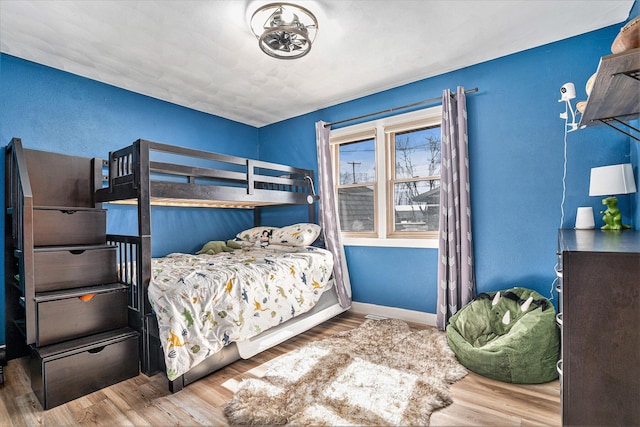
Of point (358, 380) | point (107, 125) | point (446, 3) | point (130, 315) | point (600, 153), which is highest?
point (446, 3)

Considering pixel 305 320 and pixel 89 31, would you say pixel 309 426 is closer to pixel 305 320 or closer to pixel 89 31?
pixel 305 320

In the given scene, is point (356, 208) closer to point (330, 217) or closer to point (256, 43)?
point (330, 217)

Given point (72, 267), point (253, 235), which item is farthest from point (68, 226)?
point (253, 235)

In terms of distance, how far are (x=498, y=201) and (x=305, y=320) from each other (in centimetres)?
191

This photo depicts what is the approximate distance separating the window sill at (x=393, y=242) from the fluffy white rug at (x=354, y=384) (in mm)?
812

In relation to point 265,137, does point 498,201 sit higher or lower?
lower

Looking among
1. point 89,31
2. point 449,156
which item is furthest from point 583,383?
point 89,31

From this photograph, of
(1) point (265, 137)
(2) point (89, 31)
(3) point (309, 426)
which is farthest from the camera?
(1) point (265, 137)

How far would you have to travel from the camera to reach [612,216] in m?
2.06

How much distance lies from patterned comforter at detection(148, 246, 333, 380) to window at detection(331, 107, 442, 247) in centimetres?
94

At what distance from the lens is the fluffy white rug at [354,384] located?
1620 millimetres

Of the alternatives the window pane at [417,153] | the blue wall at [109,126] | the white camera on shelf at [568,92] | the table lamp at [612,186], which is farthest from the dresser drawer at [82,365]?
the white camera on shelf at [568,92]

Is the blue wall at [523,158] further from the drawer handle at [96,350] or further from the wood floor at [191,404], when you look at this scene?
the drawer handle at [96,350]

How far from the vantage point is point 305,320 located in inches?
110
